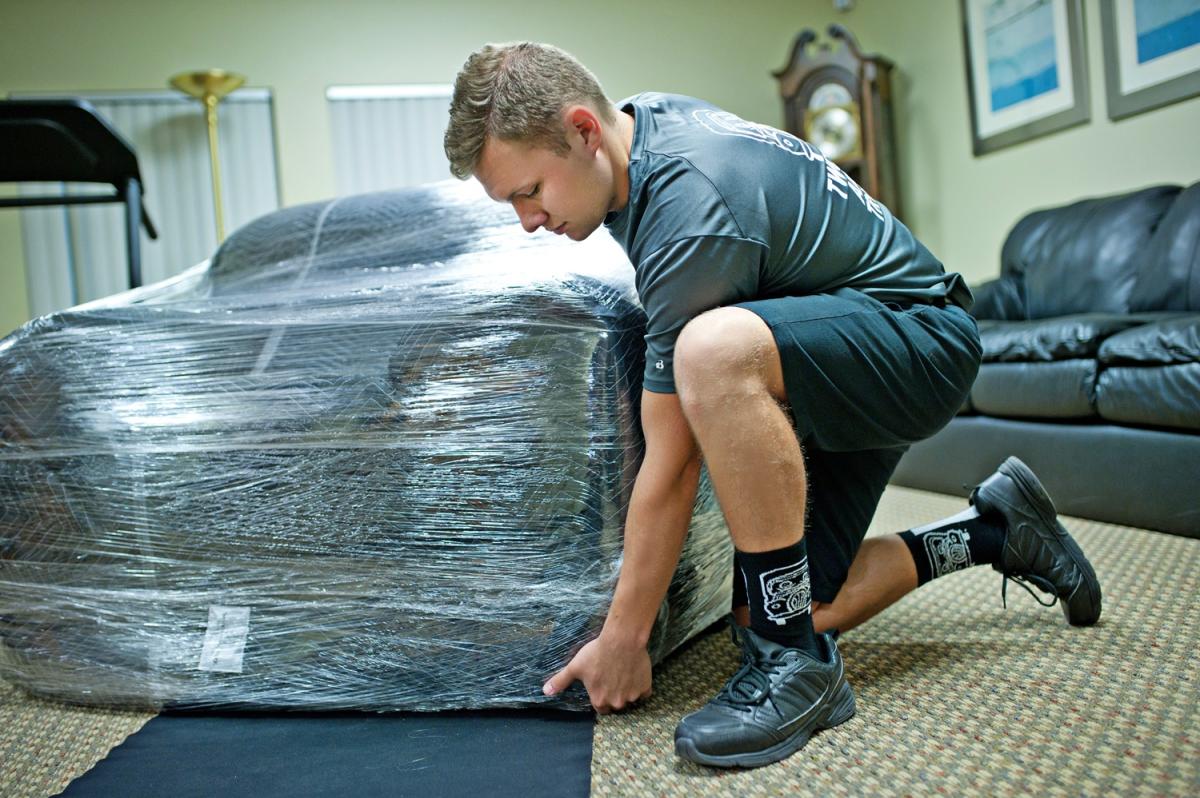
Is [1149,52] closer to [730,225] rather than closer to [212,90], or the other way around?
[730,225]

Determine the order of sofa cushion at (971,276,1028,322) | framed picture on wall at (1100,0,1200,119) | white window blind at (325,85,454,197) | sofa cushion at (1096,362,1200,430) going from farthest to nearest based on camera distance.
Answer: white window blind at (325,85,454,197) < sofa cushion at (971,276,1028,322) < framed picture on wall at (1100,0,1200,119) < sofa cushion at (1096,362,1200,430)

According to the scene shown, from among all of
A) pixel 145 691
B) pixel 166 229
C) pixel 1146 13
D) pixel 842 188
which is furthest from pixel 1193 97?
pixel 166 229

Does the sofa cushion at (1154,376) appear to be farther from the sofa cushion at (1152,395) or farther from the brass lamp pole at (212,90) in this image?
the brass lamp pole at (212,90)

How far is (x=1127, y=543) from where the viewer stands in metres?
1.58

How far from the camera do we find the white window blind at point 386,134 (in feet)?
12.9

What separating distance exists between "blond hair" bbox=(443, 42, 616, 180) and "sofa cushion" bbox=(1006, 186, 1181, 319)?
1.84m

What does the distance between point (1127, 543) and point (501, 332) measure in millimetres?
1220

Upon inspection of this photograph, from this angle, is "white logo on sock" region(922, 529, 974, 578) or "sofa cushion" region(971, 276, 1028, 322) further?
"sofa cushion" region(971, 276, 1028, 322)

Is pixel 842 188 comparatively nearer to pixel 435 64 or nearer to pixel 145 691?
pixel 145 691

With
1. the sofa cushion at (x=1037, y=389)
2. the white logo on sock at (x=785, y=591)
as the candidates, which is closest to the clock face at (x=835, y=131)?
the sofa cushion at (x=1037, y=389)

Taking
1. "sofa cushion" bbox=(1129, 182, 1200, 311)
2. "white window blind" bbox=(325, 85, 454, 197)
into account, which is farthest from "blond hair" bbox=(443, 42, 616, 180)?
"white window blind" bbox=(325, 85, 454, 197)

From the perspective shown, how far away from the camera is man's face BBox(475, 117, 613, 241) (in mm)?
916

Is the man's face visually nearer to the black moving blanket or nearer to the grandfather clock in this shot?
the black moving blanket

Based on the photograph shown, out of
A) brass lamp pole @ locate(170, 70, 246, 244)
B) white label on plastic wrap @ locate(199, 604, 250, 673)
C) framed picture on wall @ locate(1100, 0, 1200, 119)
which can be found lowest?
white label on plastic wrap @ locate(199, 604, 250, 673)
